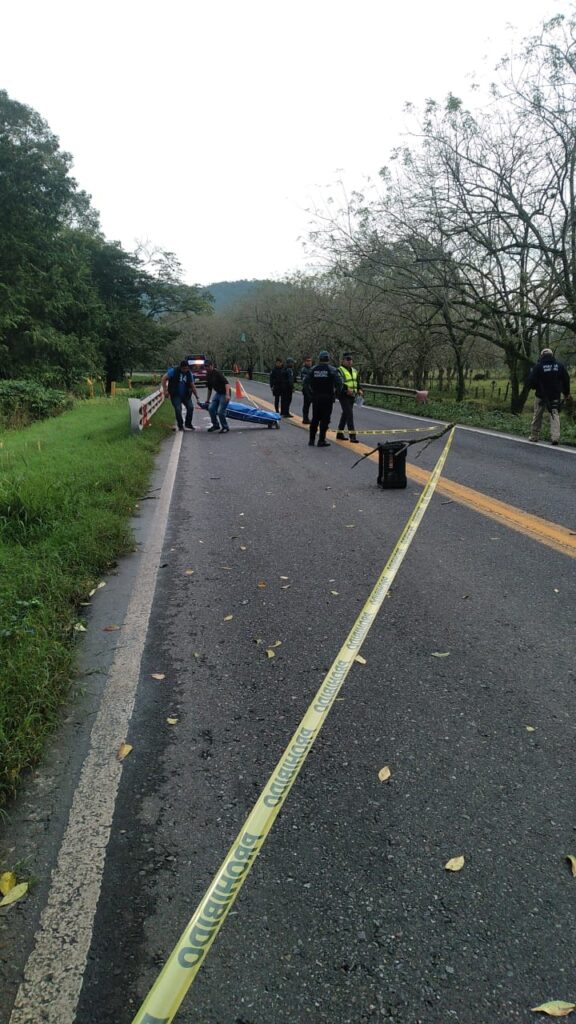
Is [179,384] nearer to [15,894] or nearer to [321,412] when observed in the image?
[321,412]

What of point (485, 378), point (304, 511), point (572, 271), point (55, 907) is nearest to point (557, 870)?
point (55, 907)

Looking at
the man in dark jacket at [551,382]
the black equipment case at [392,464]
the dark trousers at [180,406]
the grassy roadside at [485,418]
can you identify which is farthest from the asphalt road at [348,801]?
the dark trousers at [180,406]

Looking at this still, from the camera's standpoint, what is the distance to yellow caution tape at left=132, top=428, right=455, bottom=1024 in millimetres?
1568

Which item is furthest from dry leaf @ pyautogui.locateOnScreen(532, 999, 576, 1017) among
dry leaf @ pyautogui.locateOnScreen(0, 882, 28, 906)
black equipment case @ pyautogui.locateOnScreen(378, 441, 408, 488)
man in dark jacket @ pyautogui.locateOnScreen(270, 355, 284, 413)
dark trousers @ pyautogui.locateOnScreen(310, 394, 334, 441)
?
man in dark jacket @ pyautogui.locateOnScreen(270, 355, 284, 413)

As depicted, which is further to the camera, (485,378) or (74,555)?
(485,378)

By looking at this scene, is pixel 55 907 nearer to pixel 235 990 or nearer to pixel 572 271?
pixel 235 990

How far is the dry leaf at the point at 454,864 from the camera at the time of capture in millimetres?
2035

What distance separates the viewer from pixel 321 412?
12086 millimetres

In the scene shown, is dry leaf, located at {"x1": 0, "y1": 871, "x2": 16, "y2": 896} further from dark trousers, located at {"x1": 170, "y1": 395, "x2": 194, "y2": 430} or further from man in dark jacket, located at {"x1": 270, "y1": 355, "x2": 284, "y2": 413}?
man in dark jacket, located at {"x1": 270, "y1": 355, "x2": 284, "y2": 413}

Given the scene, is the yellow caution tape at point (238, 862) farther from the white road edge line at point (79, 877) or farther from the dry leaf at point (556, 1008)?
the dry leaf at point (556, 1008)

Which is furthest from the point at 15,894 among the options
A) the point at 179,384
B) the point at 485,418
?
the point at 485,418

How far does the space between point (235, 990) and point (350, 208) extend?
2196 cm

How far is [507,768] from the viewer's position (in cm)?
252

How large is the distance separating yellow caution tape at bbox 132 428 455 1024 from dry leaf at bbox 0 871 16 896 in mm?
652
